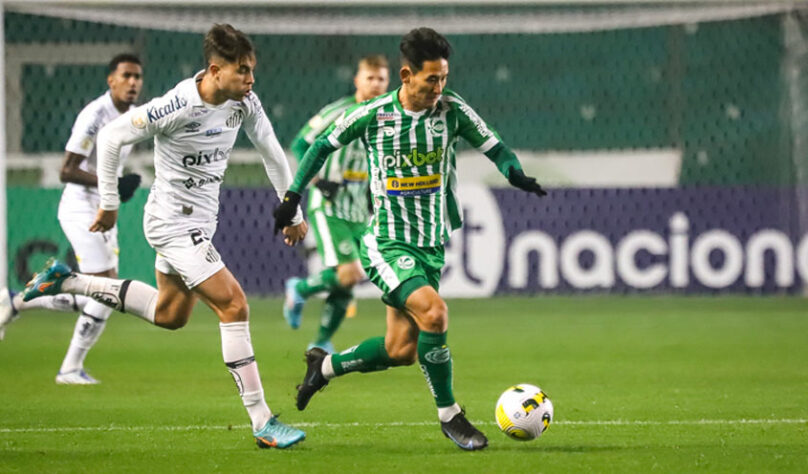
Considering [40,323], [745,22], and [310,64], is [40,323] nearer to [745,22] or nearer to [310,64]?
[310,64]

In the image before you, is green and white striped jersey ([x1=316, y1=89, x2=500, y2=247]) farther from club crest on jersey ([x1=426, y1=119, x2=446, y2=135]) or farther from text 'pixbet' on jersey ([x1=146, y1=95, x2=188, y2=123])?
text 'pixbet' on jersey ([x1=146, y1=95, x2=188, y2=123])

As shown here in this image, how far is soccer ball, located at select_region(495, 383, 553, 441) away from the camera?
19.5 ft

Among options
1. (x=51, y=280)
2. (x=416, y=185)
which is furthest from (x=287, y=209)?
(x=51, y=280)

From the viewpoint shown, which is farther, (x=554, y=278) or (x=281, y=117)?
(x=281, y=117)

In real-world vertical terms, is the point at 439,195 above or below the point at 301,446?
above

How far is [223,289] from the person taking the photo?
613 centimetres

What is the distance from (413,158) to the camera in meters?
6.33

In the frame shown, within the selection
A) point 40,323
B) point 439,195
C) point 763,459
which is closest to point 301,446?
point 439,195

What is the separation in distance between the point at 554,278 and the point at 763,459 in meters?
8.47

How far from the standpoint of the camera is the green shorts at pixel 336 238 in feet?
31.6

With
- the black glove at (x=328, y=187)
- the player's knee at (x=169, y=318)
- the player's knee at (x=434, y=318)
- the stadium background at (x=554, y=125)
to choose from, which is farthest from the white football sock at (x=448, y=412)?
the stadium background at (x=554, y=125)

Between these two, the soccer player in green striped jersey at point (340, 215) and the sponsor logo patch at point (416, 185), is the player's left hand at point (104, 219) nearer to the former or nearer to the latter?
the sponsor logo patch at point (416, 185)

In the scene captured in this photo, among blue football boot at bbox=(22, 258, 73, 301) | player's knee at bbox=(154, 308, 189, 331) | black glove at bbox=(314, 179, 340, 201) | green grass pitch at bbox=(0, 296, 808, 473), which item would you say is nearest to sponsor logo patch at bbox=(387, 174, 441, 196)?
green grass pitch at bbox=(0, 296, 808, 473)

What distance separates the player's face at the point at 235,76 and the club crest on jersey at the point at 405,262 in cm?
100
